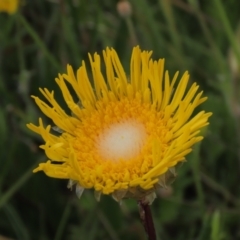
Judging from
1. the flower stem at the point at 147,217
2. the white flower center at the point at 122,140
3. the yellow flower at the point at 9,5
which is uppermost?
the yellow flower at the point at 9,5

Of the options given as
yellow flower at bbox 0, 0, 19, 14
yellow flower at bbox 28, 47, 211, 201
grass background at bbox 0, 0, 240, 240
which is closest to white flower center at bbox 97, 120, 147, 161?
yellow flower at bbox 28, 47, 211, 201

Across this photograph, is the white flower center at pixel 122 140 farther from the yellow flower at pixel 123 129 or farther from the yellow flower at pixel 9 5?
the yellow flower at pixel 9 5

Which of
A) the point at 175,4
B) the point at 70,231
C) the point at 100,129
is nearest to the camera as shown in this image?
the point at 100,129

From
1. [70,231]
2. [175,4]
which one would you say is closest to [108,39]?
[175,4]

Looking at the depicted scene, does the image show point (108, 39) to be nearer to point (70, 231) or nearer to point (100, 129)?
point (70, 231)

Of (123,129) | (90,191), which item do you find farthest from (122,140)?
(90,191)

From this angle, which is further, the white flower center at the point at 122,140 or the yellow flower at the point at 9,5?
the yellow flower at the point at 9,5

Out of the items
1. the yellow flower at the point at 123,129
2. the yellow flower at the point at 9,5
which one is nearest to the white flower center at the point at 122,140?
the yellow flower at the point at 123,129

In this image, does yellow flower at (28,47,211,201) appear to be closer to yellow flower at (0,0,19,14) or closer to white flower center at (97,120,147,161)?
white flower center at (97,120,147,161)
